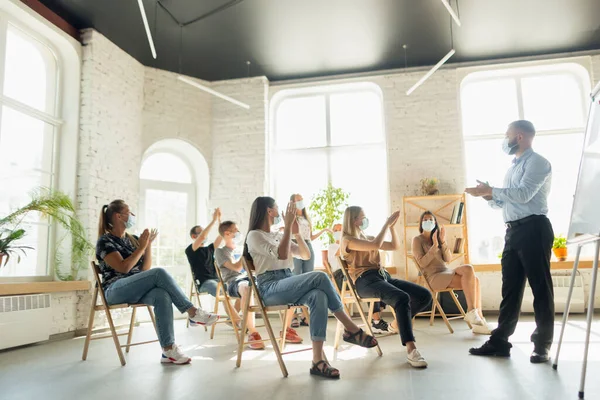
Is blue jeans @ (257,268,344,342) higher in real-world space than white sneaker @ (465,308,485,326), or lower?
higher

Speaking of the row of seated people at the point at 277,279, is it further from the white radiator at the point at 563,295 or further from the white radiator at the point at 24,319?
the white radiator at the point at 563,295

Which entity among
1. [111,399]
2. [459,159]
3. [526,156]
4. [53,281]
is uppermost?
[459,159]

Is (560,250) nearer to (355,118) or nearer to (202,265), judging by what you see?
(355,118)

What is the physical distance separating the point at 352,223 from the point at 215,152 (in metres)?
3.92

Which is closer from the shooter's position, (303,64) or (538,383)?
(538,383)

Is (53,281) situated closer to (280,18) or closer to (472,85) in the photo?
(280,18)

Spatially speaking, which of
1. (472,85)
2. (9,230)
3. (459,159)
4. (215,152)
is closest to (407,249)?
(459,159)

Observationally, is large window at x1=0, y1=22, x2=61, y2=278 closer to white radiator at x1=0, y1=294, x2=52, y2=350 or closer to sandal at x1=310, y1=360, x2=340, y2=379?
white radiator at x1=0, y1=294, x2=52, y2=350

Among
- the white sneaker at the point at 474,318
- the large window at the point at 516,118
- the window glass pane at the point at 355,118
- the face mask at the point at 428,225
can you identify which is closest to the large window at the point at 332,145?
the window glass pane at the point at 355,118

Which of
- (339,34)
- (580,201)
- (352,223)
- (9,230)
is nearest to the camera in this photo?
(580,201)

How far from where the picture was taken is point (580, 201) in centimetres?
265

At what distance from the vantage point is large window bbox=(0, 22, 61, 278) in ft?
15.7

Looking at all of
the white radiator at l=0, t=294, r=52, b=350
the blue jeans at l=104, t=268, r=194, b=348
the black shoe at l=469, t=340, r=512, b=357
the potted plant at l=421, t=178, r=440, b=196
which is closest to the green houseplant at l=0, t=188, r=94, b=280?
the white radiator at l=0, t=294, r=52, b=350

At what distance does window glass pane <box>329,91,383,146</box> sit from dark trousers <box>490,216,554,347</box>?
419 centimetres
